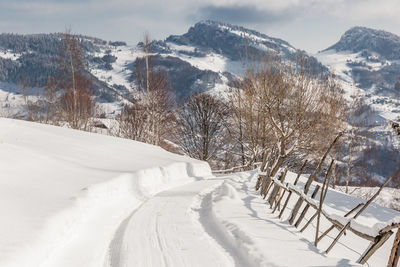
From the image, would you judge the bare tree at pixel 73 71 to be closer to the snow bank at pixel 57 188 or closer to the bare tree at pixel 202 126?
the bare tree at pixel 202 126

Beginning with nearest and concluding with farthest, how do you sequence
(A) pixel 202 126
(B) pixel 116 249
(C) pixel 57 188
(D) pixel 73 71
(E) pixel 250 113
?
Result: (B) pixel 116 249, (C) pixel 57 188, (E) pixel 250 113, (D) pixel 73 71, (A) pixel 202 126

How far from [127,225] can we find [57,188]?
154cm

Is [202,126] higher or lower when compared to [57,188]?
higher

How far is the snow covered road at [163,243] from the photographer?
3635 mm

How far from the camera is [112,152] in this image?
36.1ft

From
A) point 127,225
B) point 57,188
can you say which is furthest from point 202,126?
point 127,225

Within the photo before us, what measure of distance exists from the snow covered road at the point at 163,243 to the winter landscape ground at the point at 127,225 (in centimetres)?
1

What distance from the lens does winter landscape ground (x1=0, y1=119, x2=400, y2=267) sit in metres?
3.51

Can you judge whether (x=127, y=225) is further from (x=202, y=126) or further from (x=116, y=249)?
(x=202, y=126)

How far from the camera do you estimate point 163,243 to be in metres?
4.15

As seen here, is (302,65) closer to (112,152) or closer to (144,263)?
(112,152)

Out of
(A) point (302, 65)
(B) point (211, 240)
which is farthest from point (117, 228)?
(A) point (302, 65)

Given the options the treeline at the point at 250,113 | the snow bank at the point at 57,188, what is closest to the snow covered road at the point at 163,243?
the snow bank at the point at 57,188

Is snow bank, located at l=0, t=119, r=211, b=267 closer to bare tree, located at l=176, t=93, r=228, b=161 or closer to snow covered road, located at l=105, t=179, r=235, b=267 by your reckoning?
→ snow covered road, located at l=105, t=179, r=235, b=267
